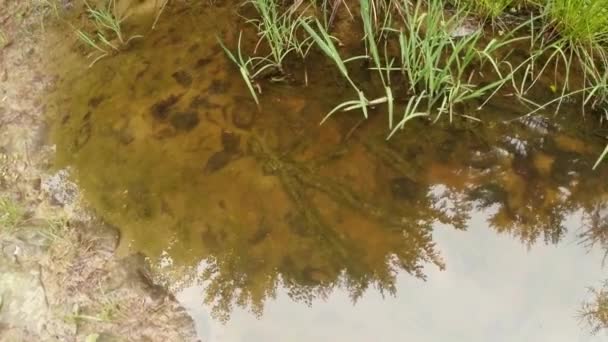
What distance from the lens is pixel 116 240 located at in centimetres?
220

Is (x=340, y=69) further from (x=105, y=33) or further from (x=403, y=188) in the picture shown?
(x=105, y=33)

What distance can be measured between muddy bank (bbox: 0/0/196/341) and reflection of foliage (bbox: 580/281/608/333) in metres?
1.31

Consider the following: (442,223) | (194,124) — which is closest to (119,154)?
(194,124)

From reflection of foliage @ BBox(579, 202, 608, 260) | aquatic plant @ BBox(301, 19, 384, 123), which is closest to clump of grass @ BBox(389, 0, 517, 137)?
aquatic plant @ BBox(301, 19, 384, 123)

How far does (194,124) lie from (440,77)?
0.99 m

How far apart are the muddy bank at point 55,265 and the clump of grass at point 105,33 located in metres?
0.26

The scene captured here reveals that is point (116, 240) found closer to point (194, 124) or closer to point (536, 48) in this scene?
point (194, 124)

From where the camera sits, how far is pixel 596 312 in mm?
1860

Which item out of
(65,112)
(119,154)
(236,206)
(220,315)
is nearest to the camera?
(220,315)

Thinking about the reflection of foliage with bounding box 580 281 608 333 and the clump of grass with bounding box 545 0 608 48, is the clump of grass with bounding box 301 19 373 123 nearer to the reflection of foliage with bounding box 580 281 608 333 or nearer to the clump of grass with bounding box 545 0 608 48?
the clump of grass with bounding box 545 0 608 48

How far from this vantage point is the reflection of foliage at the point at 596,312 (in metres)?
1.84

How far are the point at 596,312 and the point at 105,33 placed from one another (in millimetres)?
2373

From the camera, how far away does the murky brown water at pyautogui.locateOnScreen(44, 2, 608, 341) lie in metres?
1.91

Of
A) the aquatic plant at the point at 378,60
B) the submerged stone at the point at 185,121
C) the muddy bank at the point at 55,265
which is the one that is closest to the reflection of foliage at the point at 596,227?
the aquatic plant at the point at 378,60
